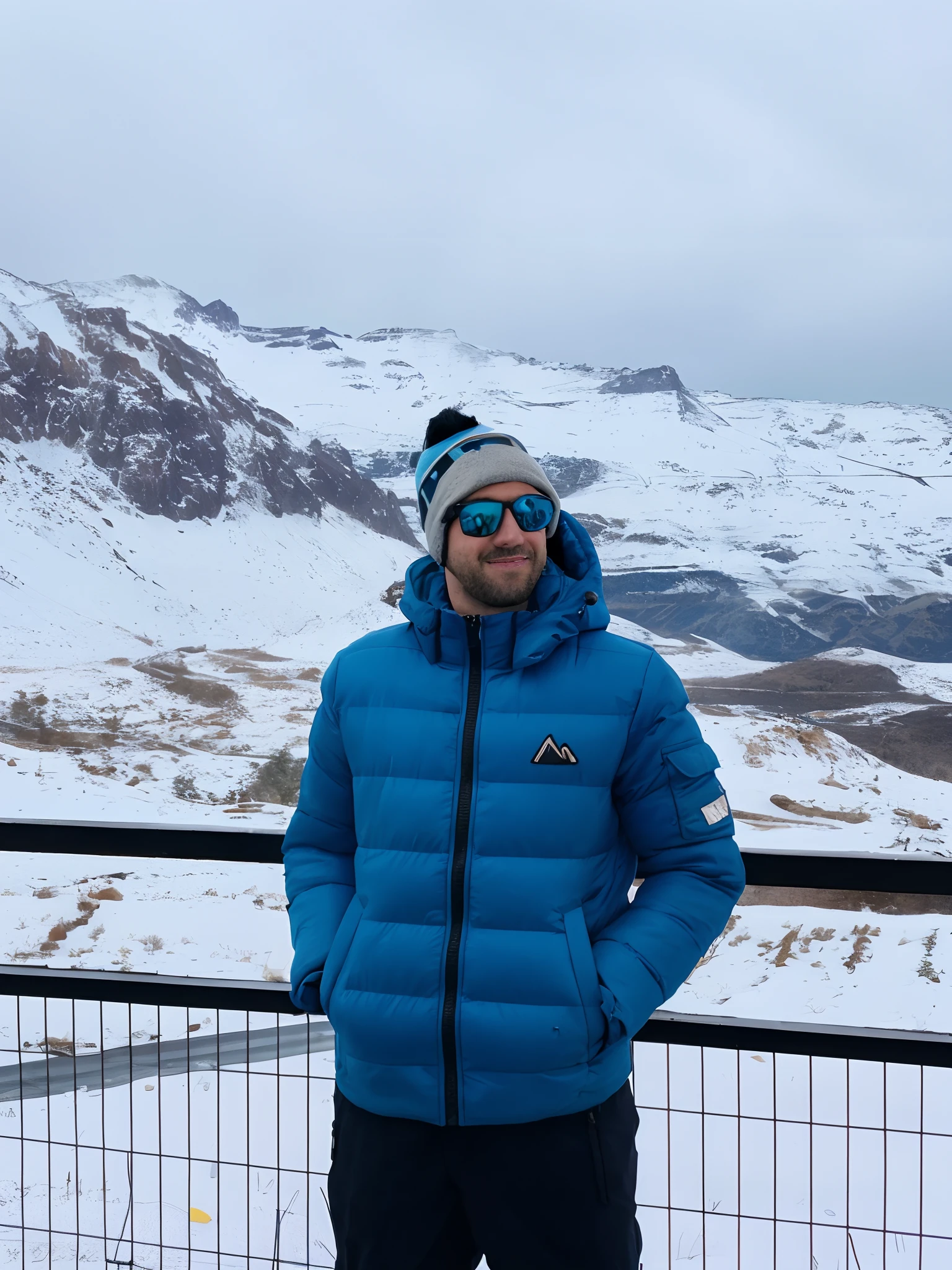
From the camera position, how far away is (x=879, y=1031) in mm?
Result: 1243

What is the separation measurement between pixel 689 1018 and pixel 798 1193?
5.73 ft

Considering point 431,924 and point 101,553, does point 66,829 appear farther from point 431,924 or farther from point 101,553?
point 101,553

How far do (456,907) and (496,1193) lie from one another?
337mm

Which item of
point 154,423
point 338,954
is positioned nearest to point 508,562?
point 338,954

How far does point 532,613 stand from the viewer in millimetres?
1047

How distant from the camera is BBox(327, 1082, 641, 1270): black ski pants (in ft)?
3.17

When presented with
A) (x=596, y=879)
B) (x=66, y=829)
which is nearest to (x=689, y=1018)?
(x=596, y=879)

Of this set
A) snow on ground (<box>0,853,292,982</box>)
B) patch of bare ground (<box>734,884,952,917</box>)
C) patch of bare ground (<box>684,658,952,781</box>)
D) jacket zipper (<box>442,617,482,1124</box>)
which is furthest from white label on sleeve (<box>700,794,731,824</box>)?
patch of bare ground (<box>684,658,952,781</box>)

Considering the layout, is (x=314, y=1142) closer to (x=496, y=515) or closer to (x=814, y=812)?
(x=496, y=515)

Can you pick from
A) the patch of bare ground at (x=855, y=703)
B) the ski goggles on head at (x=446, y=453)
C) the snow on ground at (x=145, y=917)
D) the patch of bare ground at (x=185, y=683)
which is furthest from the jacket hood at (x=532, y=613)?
the patch of bare ground at (x=185, y=683)

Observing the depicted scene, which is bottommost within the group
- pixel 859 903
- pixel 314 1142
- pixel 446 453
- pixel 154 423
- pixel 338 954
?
pixel 859 903

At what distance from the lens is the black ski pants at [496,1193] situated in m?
0.97

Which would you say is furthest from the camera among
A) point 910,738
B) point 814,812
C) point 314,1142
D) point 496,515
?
point 910,738

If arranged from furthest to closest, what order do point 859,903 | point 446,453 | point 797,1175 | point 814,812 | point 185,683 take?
point 185,683, point 814,812, point 859,903, point 797,1175, point 446,453
